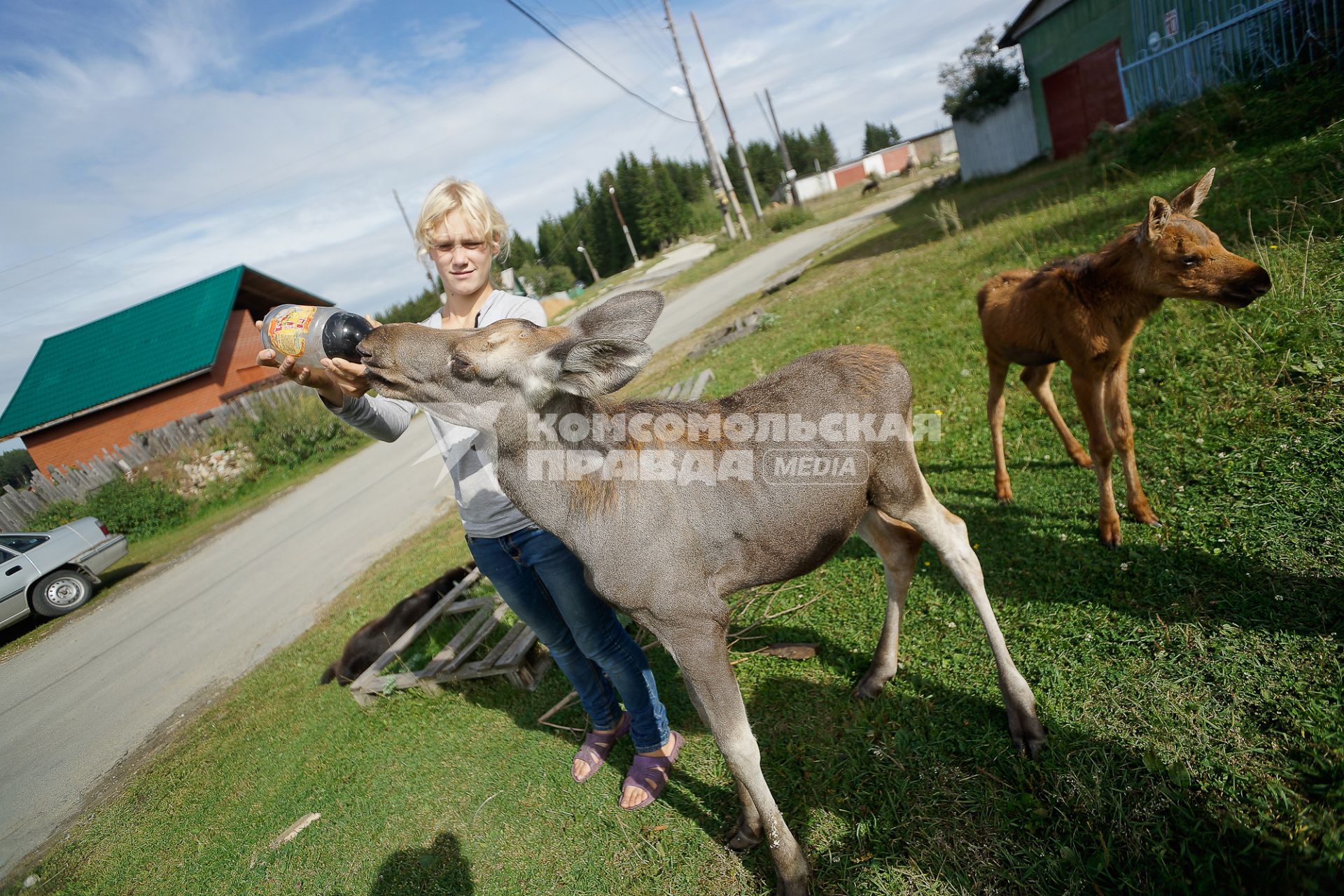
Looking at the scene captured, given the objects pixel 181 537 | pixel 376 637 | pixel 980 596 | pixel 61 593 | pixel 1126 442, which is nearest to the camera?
pixel 980 596

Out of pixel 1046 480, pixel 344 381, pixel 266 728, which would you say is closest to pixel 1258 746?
pixel 1046 480

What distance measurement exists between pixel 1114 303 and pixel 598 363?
11.5 feet

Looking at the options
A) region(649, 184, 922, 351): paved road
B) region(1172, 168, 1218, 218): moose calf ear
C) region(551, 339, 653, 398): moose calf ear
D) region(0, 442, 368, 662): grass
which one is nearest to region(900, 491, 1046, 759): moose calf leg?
region(551, 339, 653, 398): moose calf ear

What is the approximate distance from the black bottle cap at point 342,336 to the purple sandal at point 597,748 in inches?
105

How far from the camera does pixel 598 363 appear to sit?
8.43 feet

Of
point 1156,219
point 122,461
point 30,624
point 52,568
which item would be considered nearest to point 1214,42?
point 1156,219

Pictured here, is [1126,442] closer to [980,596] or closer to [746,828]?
[980,596]

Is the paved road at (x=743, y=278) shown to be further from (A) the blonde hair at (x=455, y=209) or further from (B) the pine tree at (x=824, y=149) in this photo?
(B) the pine tree at (x=824, y=149)

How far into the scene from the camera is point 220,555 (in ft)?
42.4

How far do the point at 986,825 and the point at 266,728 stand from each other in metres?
6.26

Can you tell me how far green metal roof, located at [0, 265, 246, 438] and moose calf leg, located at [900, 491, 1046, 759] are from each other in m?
25.2

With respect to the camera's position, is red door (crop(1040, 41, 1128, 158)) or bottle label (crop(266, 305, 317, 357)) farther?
red door (crop(1040, 41, 1128, 158))

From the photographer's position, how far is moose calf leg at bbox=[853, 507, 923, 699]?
3.62 m

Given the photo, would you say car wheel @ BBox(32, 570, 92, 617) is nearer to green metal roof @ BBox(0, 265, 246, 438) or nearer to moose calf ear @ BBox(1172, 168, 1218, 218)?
green metal roof @ BBox(0, 265, 246, 438)
